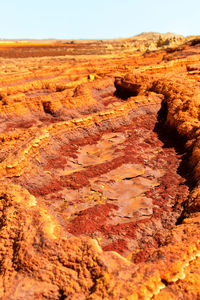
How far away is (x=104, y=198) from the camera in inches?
297

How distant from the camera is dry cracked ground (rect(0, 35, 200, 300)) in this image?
4.04 meters

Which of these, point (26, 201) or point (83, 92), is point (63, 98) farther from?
point (26, 201)

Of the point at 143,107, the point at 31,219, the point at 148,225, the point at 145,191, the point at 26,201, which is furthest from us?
the point at 143,107

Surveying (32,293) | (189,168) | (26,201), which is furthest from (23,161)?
(189,168)

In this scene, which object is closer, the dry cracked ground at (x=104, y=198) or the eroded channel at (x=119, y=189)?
the dry cracked ground at (x=104, y=198)

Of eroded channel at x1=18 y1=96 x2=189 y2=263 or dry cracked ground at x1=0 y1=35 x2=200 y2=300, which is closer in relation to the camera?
dry cracked ground at x1=0 y1=35 x2=200 y2=300

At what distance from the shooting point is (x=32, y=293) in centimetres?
409

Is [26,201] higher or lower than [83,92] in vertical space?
lower

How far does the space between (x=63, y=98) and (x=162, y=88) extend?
694 centimetres

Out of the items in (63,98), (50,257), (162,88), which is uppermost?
(162,88)

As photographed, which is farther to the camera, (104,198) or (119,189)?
(119,189)

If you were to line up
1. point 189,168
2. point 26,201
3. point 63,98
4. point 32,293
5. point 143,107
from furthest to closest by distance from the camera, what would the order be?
point 63,98 → point 143,107 → point 189,168 → point 26,201 → point 32,293

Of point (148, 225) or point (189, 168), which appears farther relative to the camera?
point (189, 168)

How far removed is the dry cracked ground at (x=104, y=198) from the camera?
4.04 meters
